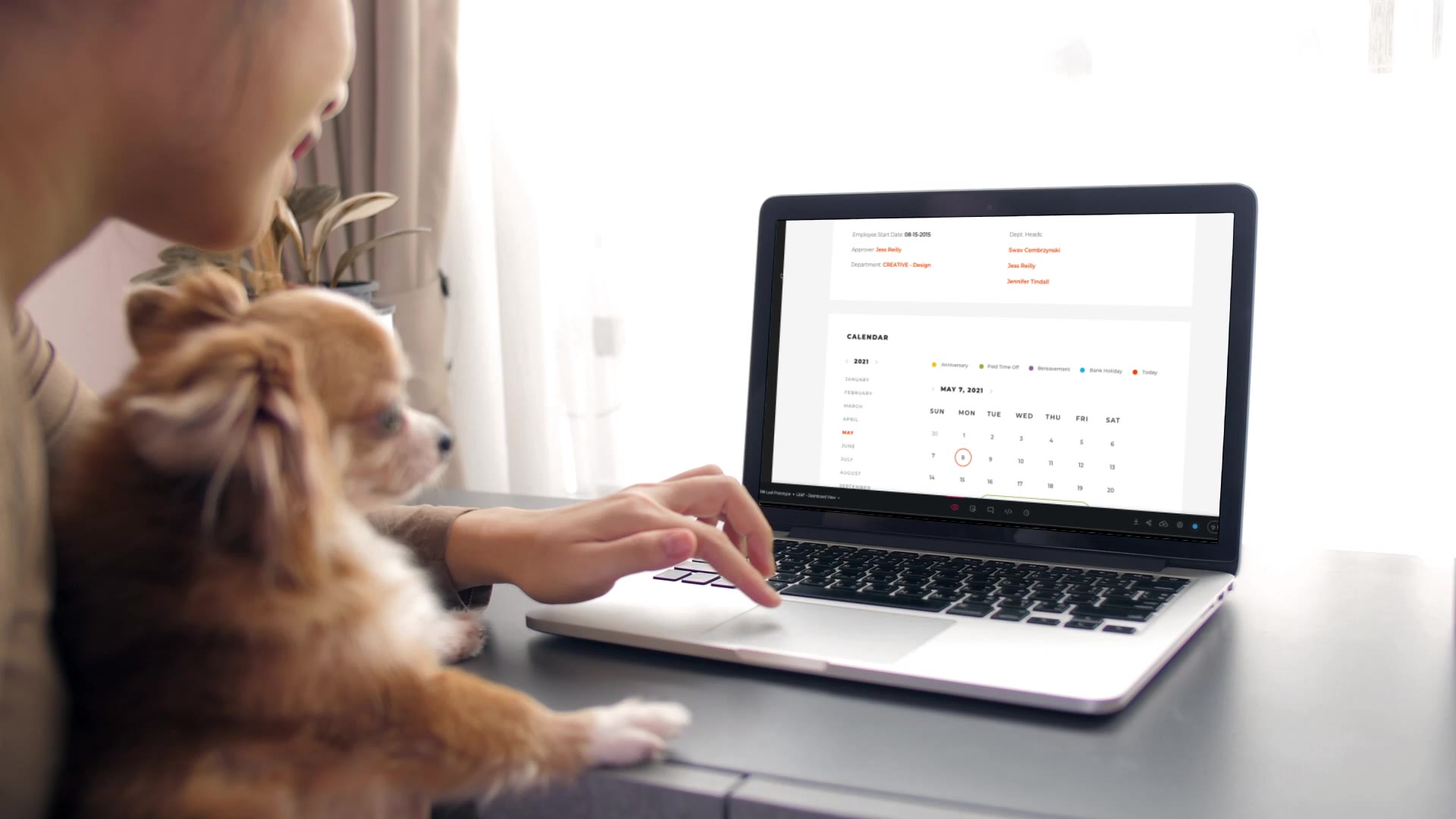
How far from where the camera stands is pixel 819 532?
1.06 meters

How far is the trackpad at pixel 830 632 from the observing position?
681 millimetres

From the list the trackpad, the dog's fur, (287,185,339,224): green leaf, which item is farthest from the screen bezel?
(287,185,339,224): green leaf

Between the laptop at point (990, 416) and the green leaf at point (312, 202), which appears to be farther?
the green leaf at point (312, 202)

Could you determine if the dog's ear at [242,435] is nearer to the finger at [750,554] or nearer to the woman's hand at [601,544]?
the woman's hand at [601,544]

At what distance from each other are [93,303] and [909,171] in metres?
1.85

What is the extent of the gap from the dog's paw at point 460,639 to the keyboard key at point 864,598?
0.25 m

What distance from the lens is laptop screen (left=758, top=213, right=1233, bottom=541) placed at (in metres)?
0.93

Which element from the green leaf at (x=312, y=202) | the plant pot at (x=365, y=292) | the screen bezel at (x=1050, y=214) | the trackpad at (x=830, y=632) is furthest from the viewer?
the green leaf at (x=312, y=202)

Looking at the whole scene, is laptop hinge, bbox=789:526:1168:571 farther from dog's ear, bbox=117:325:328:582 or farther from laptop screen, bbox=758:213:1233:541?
dog's ear, bbox=117:325:328:582

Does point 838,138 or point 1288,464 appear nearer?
point 1288,464

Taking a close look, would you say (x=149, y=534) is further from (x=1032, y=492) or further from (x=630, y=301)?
(x=630, y=301)

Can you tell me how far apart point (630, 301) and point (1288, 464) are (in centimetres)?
128

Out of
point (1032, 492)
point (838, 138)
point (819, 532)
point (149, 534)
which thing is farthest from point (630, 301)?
point (149, 534)

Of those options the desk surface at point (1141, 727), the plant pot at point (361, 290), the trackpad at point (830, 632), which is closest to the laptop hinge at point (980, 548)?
the desk surface at point (1141, 727)
